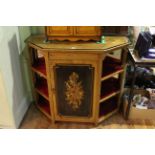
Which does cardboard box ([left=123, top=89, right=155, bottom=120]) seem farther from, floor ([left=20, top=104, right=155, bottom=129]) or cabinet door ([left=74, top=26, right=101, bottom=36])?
cabinet door ([left=74, top=26, right=101, bottom=36])

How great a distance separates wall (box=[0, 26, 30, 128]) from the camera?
1608 millimetres

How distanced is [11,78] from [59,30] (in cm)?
62

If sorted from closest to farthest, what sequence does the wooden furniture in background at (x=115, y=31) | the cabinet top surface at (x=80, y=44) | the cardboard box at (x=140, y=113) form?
1. the cabinet top surface at (x=80, y=44)
2. the wooden furniture in background at (x=115, y=31)
3. the cardboard box at (x=140, y=113)

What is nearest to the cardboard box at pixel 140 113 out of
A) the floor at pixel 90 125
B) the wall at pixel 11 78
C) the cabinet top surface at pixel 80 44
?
the floor at pixel 90 125

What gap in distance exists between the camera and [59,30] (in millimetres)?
1615

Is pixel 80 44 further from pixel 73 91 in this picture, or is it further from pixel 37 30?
pixel 37 30

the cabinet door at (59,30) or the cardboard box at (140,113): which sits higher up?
the cabinet door at (59,30)

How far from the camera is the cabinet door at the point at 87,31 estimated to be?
159 cm

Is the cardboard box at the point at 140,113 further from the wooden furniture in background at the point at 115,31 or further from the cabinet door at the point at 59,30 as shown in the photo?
the cabinet door at the point at 59,30

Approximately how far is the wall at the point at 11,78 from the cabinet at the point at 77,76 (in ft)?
0.42

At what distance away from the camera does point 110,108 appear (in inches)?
81.8

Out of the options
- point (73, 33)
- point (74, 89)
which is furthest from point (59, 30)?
point (74, 89)

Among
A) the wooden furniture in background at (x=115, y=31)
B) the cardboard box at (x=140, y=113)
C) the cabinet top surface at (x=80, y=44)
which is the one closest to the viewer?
the cabinet top surface at (x=80, y=44)
